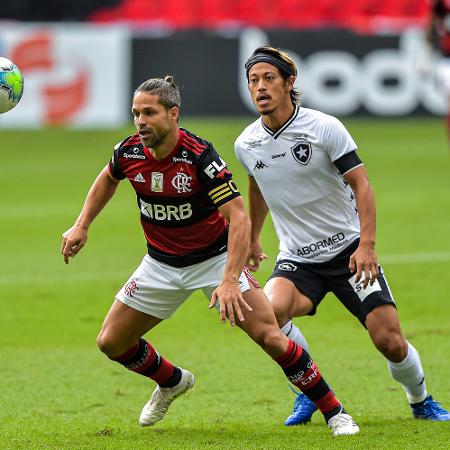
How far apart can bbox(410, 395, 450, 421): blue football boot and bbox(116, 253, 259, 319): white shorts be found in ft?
4.44

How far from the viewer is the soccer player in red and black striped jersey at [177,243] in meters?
6.39

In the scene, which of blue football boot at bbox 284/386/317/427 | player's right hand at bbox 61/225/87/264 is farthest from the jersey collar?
blue football boot at bbox 284/386/317/427

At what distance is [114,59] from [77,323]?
15828 millimetres

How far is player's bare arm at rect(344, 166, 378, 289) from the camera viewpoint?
21.2ft

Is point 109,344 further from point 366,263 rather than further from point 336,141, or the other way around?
point 336,141

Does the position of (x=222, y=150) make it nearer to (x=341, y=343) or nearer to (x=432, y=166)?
(x=432, y=166)

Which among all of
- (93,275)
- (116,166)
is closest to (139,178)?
(116,166)

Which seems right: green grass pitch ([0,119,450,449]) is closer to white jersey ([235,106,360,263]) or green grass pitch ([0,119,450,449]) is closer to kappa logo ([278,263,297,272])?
kappa logo ([278,263,297,272])

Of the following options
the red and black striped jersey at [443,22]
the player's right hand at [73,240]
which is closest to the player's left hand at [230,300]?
the player's right hand at [73,240]

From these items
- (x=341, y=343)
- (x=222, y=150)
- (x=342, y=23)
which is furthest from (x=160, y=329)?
(x=342, y=23)

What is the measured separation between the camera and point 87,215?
6.87m

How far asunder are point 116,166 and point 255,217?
1.14 m

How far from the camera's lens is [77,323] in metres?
10.2

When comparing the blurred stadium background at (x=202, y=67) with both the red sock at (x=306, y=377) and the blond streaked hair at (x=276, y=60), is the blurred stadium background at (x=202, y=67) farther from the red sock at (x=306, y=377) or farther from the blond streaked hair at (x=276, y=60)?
the red sock at (x=306, y=377)
